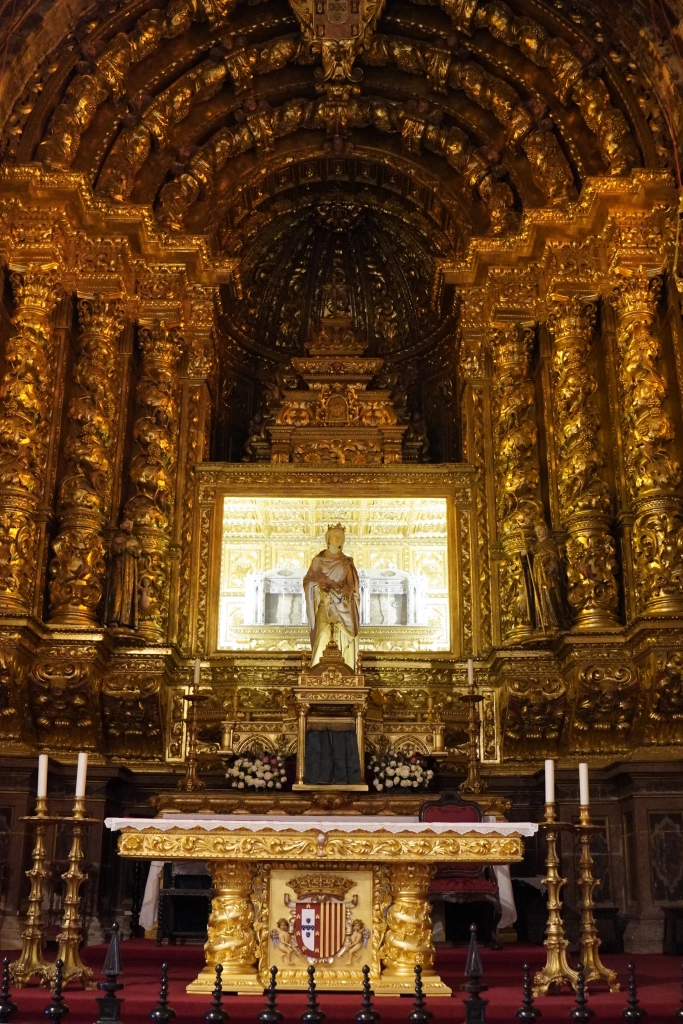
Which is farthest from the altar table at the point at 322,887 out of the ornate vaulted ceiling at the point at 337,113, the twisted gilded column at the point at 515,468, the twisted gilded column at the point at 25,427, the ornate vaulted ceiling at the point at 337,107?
the ornate vaulted ceiling at the point at 337,107

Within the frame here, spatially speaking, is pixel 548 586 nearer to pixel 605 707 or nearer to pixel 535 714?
pixel 535 714

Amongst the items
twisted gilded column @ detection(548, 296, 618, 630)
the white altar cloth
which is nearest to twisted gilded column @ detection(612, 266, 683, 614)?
twisted gilded column @ detection(548, 296, 618, 630)

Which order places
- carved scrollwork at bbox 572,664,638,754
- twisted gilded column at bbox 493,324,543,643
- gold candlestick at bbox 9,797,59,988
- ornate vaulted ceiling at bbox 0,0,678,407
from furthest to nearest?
ornate vaulted ceiling at bbox 0,0,678,407
twisted gilded column at bbox 493,324,543,643
carved scrollwork at bbox 572,664,638,754
gold candlestick at bbox 9,797,59,988

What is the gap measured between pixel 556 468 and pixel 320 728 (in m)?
4.43

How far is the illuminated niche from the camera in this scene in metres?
13.9

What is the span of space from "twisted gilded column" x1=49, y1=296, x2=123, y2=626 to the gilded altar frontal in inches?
1.7

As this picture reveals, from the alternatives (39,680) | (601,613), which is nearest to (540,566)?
(601,613)

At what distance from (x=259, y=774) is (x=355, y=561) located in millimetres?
3429

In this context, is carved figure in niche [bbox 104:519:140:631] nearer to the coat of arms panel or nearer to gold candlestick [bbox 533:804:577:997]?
the coat of arms panel

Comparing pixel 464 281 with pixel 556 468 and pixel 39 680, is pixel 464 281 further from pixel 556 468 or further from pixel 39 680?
pixel 39 680

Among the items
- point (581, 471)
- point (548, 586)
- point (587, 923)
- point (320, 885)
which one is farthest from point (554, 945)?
point (581, 471)

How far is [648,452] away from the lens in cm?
1264

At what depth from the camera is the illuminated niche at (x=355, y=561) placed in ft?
45.5

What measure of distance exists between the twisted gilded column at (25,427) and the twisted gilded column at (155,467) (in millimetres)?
1254
